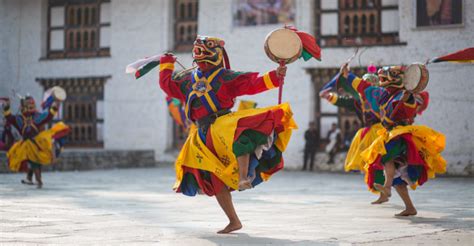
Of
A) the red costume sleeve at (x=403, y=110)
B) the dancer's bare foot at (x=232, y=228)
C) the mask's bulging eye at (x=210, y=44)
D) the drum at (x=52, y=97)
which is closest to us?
the dancer's bare foot at (x=232, y=228)

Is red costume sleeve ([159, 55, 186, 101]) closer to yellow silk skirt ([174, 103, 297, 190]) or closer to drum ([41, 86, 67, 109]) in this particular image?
yellow silk skirt ([174, 103, 297, 190])

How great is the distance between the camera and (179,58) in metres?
23.1

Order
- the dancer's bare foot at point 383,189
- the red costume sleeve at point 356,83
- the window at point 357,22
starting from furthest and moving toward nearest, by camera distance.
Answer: the window at point 357,22
the red costume sleeve at point 356,83
the dancer's bare foot at point 383,189

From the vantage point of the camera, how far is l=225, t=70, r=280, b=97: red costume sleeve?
23.3 feet

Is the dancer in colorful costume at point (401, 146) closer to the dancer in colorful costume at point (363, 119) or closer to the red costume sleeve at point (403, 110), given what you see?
the red costume sleeve at point (403, 110)

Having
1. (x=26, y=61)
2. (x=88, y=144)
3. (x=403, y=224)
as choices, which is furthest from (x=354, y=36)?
(x=403, y=224)

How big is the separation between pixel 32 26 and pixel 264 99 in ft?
25.0

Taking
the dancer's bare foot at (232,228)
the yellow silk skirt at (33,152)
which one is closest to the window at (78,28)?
the yellow silk skirt at (33,152)

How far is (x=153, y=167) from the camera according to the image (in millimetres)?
22578

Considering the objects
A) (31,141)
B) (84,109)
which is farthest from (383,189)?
(84,109)

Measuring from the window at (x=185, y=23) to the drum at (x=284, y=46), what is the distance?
16.1 m

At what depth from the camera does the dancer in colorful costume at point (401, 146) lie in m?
9.03

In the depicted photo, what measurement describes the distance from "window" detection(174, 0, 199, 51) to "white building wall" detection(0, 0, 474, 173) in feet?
0.80

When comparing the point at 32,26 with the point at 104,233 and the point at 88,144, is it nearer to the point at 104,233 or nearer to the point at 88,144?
the point at 88,144
